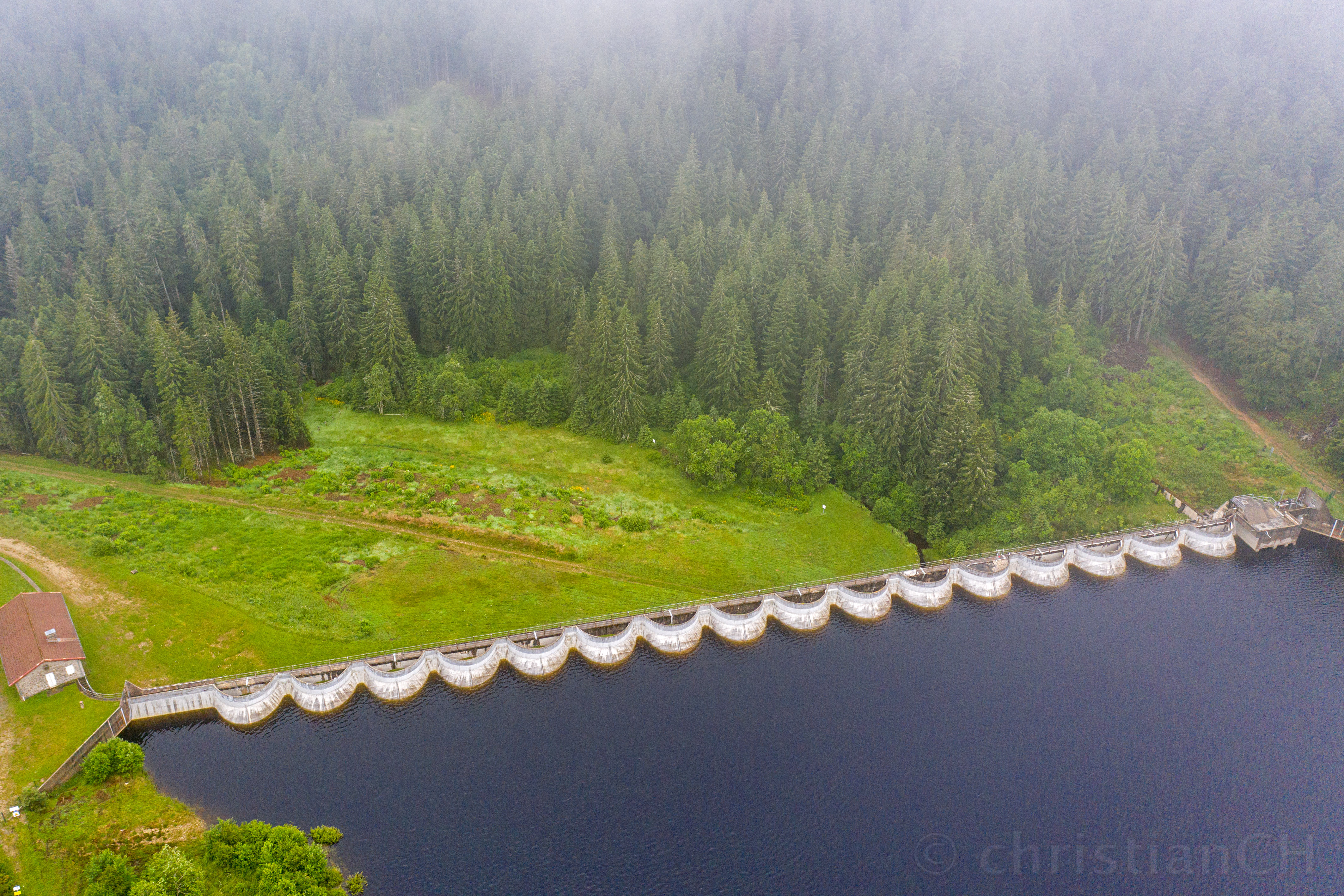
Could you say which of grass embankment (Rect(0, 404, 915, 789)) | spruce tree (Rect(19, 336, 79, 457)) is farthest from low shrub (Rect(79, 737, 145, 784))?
spruce tree (Rect(19, 336, 79, 457))

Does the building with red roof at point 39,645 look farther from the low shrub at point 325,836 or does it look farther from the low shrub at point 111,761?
the low shrub at point 325,836

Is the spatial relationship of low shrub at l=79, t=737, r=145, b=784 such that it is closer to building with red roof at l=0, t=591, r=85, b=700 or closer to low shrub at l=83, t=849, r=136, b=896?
low shrub at l=83, t=849, r=136, b=896

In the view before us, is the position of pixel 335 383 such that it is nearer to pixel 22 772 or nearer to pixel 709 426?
Result: pixel 709 426

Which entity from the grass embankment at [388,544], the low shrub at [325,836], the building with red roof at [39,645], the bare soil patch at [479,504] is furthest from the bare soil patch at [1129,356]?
the building with red roof at [39,645]

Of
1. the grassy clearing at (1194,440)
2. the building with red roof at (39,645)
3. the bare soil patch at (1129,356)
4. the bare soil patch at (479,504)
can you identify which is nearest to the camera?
the building with red roof at (39,645)

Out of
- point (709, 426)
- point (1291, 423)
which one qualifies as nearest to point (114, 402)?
point (709, 426)

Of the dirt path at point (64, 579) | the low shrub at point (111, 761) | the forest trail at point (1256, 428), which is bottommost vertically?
the dirt path at point (64, 579)

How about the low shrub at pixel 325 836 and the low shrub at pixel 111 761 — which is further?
the low shrub at pixel 111 761
